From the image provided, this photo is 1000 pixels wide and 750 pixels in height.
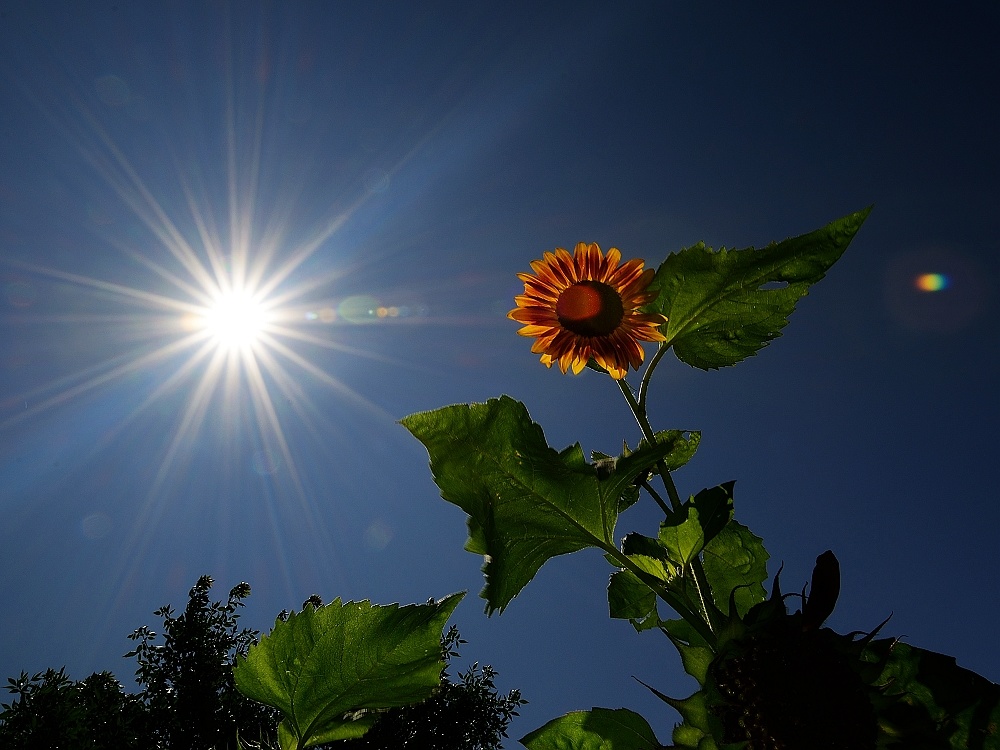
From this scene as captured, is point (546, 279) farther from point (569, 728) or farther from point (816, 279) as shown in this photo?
point (569, 728)

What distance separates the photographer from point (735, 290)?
3.51 feet

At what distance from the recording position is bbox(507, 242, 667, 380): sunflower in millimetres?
1100

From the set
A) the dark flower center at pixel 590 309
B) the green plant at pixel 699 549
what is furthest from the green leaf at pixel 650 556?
the dark flower center at pixel 590 309

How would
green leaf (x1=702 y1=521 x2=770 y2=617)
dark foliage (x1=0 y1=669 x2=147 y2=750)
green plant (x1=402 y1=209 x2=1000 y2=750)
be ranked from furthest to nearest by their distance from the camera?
dark foliage (x1=0 y1=669 x2=147 y2=750)
green leaf (x1=702 y1=521 x2=770 y2=617)
green plant (x1=402 y1=209 x2=1000 y2=750)

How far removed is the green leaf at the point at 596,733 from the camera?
0.83 m

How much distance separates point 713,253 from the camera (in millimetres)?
1040

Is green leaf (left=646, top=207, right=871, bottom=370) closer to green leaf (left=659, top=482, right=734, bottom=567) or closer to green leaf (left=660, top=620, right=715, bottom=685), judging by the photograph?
green leaf (left=659, top=482, right=734, bottom=567)

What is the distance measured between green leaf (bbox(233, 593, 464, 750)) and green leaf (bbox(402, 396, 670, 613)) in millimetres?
140

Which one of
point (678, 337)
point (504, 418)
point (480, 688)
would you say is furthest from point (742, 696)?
point (480, 688)

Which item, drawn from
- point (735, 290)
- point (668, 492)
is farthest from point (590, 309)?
point (668, 492)

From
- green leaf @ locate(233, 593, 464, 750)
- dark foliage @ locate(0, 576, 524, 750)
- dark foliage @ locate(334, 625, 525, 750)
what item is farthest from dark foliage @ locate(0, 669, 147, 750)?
green leaf @ locate(233, 593, 464, 750)

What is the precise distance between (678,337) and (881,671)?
0.60 metres

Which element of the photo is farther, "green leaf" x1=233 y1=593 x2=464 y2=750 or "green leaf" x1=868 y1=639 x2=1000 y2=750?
"green leaf" x1=233 y1=593 x2=464 y2=750

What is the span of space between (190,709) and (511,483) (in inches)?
629
